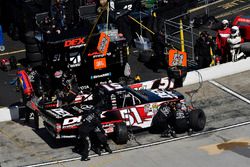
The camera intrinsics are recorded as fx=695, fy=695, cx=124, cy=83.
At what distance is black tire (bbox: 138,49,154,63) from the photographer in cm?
2720

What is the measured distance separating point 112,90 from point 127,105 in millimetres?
622

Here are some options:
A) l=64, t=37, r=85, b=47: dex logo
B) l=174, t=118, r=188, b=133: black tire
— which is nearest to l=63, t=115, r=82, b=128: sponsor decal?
l=174, t=118, r=188, b=133: black tire

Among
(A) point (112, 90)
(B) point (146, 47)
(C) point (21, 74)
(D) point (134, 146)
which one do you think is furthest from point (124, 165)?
(B) point (146, 47)

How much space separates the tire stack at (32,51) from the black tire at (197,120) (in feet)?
28.2

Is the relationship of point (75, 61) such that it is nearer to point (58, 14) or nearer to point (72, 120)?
point (58, 14)

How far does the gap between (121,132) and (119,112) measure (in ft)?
2.33

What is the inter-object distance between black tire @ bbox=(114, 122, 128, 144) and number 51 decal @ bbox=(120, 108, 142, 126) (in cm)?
37

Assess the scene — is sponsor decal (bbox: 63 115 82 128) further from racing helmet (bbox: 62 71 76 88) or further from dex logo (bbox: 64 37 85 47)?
dex logo (bbox: 64 37 85 47)

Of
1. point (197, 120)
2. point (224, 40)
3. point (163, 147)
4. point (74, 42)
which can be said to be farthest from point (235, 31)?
point (163, 147)

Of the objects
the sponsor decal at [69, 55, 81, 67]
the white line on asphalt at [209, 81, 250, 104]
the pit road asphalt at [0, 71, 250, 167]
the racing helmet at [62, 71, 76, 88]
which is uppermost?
the sponsor decal at [69, 55, 81, 67]

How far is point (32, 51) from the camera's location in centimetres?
2691

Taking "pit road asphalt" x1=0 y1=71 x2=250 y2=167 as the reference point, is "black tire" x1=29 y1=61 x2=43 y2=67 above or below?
above

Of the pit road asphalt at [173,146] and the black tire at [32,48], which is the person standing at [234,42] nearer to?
the pit road asphalt at [173,146]

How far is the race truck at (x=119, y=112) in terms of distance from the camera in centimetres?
1941
